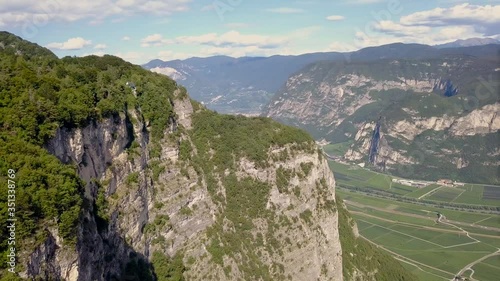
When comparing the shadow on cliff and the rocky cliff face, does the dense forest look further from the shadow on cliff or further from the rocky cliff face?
the shadow on cliff

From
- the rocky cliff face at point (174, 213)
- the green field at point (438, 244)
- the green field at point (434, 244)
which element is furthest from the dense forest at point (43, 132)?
the green field at point (434, 244)

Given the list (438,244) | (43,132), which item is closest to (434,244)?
(438,244)

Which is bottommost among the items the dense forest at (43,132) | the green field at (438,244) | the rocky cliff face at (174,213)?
the green field at (438,244)

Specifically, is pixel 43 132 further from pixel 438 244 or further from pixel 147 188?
pixel 438 244

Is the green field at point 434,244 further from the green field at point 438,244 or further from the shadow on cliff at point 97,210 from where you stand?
the shadow on cliff at point 97,210

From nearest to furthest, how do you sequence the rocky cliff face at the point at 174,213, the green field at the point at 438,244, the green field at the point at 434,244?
the rocky cliff face at the point at 174,213
the green field at the point at 438,244
the green field at the point at 434,244

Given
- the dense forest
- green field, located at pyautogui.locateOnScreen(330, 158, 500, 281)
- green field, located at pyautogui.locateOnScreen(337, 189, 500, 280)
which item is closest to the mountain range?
the dense forest

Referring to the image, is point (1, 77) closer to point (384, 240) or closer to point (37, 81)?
point (37, 81)

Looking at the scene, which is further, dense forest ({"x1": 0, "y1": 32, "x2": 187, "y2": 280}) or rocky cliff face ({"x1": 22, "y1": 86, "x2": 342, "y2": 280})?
rocky cliff face ({"x1": 22, "y1": 86, "x2": 342, "y2": 280})

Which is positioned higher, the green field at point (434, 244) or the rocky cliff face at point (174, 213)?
the rocky cliff face at point (174, 213)
